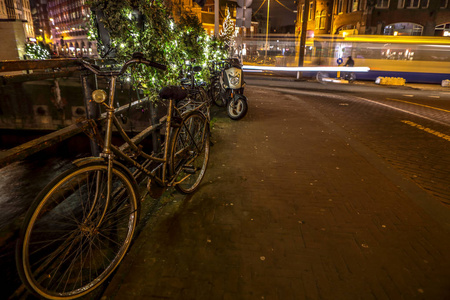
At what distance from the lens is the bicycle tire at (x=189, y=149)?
11.2 ft

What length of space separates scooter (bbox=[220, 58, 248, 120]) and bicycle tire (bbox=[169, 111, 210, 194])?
3.73 metres

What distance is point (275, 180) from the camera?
4371mm

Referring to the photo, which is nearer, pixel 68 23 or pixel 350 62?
pixel 350 62

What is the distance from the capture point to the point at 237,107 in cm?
798

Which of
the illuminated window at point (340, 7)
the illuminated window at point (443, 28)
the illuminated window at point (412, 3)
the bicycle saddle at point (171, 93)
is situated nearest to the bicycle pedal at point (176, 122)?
the bicycle saddle at point (171, 93)

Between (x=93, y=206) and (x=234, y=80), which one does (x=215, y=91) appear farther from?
(x=93, y=206)

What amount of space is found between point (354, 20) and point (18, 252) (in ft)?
134

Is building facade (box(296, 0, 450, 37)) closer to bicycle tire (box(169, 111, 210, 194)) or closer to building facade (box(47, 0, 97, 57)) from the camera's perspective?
bicycle tire (box(169, 111, 210, 194))

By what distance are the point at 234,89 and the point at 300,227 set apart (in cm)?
527

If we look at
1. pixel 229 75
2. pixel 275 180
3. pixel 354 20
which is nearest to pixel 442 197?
pixel 275 180

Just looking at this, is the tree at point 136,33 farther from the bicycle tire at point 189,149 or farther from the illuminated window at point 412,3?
the illuminated window at point 412,3

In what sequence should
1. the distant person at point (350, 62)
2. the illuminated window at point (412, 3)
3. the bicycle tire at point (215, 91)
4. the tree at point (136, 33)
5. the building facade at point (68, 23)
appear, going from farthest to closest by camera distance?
the building facade at point (68, 23)
the illuminated window at point (412, 3)
the distant person at point (350, 62)
the bicycle tire at point (215, 91)
the tree at point (136, 33)

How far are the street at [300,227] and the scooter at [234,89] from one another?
5.51ft

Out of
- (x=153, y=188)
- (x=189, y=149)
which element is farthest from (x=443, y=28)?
(x=153, y=188)
